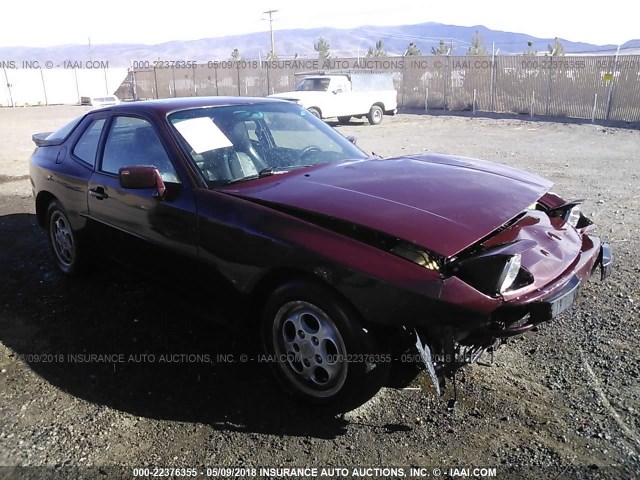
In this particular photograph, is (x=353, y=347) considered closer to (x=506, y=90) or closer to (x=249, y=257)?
(x=249, y=257)

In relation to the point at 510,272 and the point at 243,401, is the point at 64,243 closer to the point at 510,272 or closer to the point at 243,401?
the point at 243,401

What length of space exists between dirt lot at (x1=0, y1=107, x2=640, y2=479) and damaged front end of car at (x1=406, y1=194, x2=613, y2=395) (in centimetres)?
42

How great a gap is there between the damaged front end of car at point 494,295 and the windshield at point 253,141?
1513 millimetres

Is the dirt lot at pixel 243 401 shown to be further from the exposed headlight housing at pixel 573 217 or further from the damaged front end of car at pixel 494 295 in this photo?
the exposed headlight housing at pixel 573 217

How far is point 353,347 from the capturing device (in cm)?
258

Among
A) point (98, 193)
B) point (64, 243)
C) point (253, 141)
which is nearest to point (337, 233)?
point (253, 141)

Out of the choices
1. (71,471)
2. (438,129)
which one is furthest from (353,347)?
(438,129)

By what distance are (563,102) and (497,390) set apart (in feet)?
70.3

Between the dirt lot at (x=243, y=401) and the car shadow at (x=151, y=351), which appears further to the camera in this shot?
the car shadow at (x=151, y=351)

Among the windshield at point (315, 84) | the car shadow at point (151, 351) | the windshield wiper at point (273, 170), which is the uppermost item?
the windshield at point (315, 84)

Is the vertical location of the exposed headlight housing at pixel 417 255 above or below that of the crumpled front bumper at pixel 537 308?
above

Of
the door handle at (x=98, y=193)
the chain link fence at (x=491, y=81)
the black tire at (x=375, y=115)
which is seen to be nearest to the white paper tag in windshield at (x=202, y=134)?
the door handle at (x=98, y=193)

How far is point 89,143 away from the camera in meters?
4.42

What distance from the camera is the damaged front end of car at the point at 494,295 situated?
2.42m
